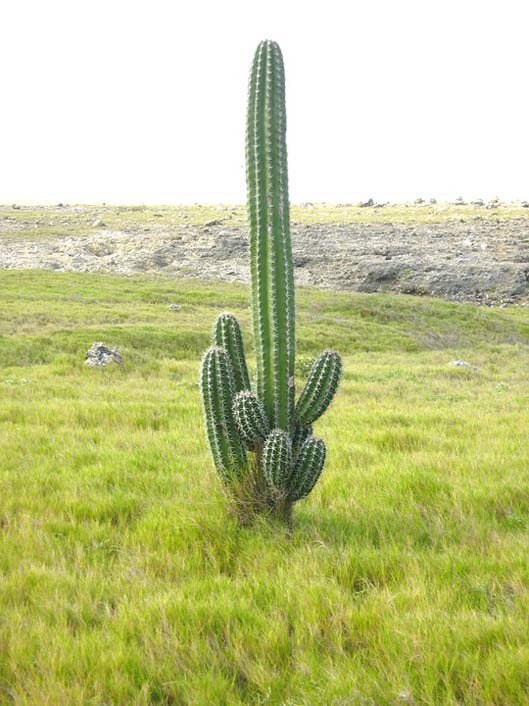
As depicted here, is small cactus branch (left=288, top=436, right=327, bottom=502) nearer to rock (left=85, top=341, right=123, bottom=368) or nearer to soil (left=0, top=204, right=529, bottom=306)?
rock (left=85, top=341, right=123, bottom=368)

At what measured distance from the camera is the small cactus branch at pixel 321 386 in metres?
5.66

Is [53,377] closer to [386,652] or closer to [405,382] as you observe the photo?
→ [405,382]

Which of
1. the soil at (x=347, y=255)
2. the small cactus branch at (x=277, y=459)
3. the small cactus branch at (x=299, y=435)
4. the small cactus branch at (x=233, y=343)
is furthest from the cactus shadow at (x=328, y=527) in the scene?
the soil at (x=347, y=255)

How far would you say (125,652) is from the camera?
3.40m

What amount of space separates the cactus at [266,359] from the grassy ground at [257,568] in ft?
1.42

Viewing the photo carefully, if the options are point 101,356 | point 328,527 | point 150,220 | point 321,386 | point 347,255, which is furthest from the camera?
point 150,220

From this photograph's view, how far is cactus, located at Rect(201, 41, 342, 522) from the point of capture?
548 centimetres

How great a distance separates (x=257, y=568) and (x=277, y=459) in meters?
1.02

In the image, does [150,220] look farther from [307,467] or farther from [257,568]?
[257,568]

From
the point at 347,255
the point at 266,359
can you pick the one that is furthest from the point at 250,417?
the point at 347,255

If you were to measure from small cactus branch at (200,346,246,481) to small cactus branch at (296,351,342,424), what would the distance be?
663 millimetres

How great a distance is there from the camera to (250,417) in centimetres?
539

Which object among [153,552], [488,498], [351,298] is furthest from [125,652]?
[351,298]

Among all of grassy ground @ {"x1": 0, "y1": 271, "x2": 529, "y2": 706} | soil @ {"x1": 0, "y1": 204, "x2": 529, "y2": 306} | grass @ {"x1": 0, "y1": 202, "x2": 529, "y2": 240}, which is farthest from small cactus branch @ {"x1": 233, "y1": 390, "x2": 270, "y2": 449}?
grass @ {"x1": 0, "y1": 202, "x2": 529, "y2": 240}
